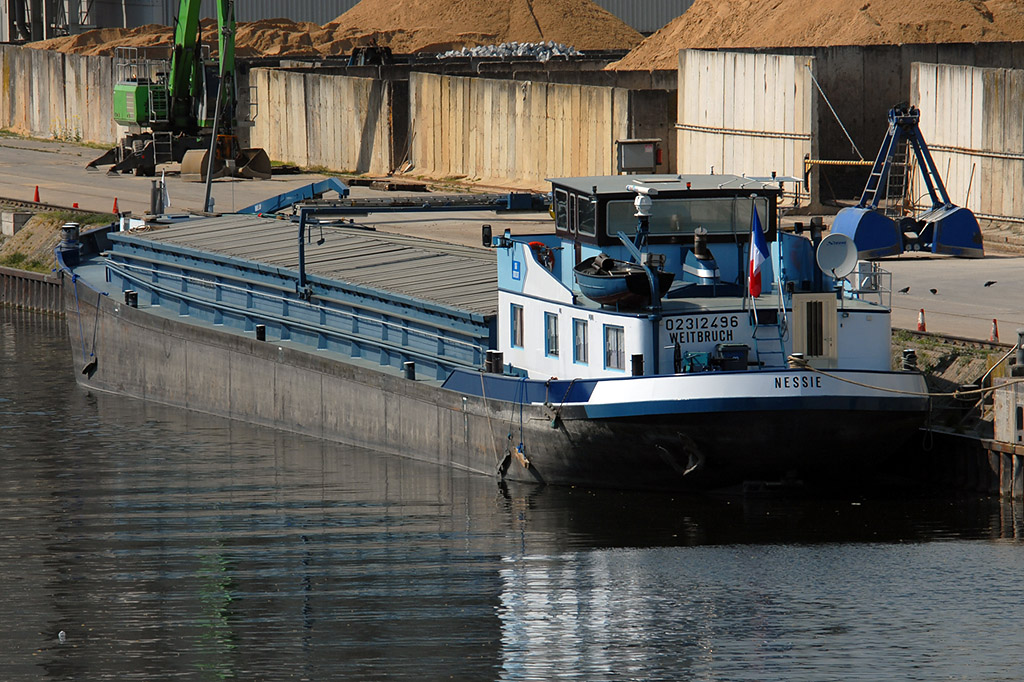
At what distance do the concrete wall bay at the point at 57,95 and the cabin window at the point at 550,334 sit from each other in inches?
1963

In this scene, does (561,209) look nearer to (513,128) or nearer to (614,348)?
(614,348)

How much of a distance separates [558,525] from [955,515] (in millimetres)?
5431

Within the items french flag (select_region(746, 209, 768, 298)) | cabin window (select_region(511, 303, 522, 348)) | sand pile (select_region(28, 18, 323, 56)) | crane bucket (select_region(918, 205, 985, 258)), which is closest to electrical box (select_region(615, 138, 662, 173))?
cabin window (select_region(511, 303, 522, 348))

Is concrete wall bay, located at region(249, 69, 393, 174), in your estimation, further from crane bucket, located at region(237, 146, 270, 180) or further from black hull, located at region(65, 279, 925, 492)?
black hull, located at region(65, 279, 925, 492)

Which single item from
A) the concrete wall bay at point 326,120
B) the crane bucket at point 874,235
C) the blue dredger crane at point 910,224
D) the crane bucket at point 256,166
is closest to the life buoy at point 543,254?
the blue dredger crane at point 910,224

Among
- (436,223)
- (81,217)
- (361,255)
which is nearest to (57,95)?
(81,217)

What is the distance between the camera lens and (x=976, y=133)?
4362cm

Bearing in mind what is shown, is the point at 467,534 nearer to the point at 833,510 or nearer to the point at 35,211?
the point at 833,510

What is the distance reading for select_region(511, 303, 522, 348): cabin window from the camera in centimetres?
2712

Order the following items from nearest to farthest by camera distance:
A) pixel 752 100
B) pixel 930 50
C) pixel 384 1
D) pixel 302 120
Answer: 1. pixel 752 100
2. pixel 930 50
3. pixel 302 120
4. pixel 384 1

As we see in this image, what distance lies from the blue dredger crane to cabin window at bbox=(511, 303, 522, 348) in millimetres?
14116

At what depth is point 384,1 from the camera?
98.5m

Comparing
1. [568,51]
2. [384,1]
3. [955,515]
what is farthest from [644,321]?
[384,1]

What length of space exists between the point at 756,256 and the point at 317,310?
1059 centimetres
